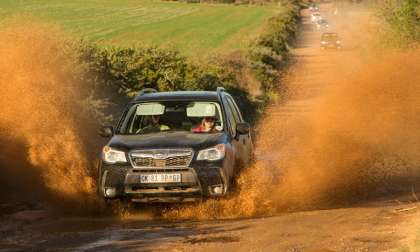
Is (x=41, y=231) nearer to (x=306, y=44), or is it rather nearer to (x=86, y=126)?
(x=86, y=126)

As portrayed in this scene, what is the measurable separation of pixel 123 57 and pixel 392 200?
51.8 ft

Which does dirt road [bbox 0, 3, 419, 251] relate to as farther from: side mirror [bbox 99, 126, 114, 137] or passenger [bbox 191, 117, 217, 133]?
passenger [bbox 191, 117, 217, 133]

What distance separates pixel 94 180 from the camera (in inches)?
478

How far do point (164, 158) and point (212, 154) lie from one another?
0.59 m

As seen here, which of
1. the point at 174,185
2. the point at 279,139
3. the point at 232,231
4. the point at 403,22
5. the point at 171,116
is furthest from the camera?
the point at 403,22

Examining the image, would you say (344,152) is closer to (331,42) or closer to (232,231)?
(232,231)

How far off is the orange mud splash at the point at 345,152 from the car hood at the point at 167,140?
724mm

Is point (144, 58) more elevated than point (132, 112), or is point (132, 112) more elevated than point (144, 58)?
point (132, 112)

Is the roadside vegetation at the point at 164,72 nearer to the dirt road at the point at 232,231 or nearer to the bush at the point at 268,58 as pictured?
the bush at the point at 268,58

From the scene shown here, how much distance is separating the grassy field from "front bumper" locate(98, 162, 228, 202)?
90.8ft

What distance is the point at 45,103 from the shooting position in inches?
623

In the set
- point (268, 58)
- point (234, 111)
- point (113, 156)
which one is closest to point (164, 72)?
point (234, 111)

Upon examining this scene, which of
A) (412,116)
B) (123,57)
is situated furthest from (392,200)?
(123,57)

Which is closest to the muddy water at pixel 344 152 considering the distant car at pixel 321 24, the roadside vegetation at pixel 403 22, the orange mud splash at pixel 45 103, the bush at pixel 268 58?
the orange mud splash at pixel 45 103
